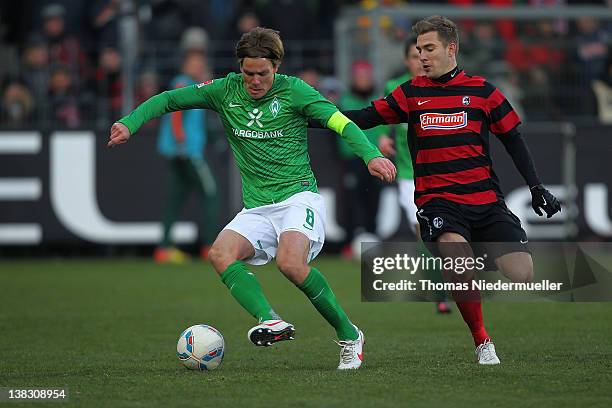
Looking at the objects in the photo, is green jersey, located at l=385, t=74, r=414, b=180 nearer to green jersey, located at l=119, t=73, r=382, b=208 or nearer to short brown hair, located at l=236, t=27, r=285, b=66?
green jersey, located at l=119, t=73, r=382, b=208

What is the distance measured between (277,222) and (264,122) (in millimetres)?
629

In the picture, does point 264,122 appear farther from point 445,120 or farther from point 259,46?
point 445,120

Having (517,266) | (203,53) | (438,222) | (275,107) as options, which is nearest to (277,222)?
(275,107)

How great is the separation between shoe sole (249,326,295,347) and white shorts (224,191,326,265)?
2.22 ft

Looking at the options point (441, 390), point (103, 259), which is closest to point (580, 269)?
point (441, 390)

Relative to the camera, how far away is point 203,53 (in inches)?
654

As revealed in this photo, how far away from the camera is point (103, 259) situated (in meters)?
16.8

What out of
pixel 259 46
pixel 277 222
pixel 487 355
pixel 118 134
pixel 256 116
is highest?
pixel 259 46

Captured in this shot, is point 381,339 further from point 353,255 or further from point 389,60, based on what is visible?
point 389,60

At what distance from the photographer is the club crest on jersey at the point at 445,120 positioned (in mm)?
7723

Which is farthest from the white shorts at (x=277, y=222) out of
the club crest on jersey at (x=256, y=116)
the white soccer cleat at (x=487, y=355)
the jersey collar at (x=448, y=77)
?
the white soccer cleat at (x=487, y=355)

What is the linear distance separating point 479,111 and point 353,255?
905cm

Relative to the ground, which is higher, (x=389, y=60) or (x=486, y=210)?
(x=389, y=60)

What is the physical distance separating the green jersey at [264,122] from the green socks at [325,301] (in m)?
0.60
